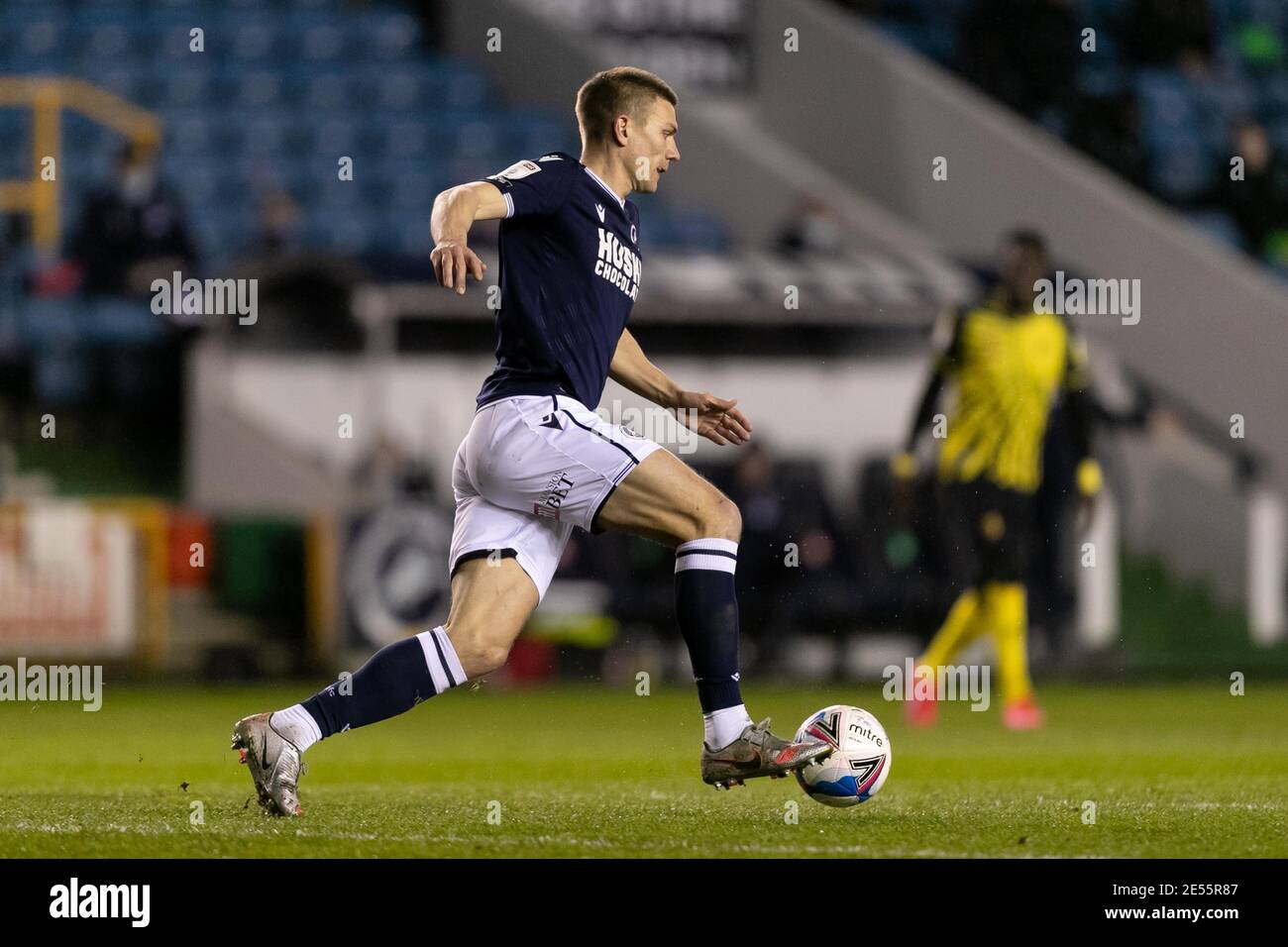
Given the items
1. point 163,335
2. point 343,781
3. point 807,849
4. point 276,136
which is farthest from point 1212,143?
point 807,849

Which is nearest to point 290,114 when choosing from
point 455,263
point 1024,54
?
point 1024,54

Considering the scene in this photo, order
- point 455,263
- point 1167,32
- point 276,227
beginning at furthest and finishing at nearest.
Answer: point 1167,32 → point 276,227 → point 455,263

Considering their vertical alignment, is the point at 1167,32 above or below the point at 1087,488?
above

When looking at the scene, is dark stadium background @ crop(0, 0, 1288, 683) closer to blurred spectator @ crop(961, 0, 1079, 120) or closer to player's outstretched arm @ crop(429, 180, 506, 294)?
blurred spectator @ crop(961, 0, 1079, 120)

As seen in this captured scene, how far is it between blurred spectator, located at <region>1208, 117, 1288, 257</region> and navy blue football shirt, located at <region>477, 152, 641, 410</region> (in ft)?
38.5

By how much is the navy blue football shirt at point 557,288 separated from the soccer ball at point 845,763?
1125mm

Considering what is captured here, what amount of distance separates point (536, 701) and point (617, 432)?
6.34 meters

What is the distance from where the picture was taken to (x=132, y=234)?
14.2 metres

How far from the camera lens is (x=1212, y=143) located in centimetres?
1798

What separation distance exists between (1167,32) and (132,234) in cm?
917

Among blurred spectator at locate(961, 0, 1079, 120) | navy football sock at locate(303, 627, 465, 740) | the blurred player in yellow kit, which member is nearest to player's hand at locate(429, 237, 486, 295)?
navy football sock at locate(303, 627, 465, 740)

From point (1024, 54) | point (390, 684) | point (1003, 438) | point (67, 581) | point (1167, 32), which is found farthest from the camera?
point (1167, 32)

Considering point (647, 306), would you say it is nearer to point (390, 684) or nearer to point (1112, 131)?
point (1112, 131)
